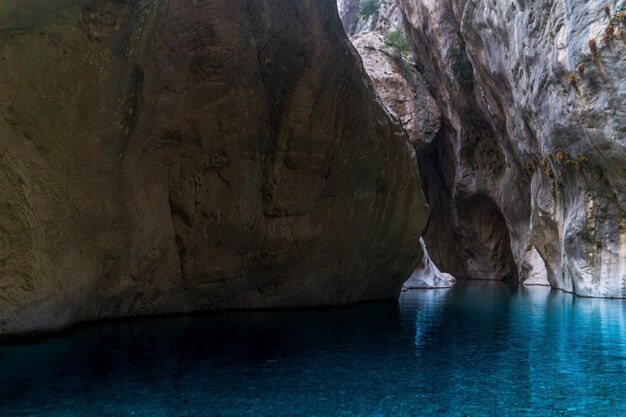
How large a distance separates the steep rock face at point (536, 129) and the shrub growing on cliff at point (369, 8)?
7828mm

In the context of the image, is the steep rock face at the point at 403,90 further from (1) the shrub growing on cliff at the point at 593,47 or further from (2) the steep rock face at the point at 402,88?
(1) the shrub growing on cliff at the point at 593,47

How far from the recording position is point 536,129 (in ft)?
84.4

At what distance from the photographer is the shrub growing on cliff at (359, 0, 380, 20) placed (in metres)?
46.2

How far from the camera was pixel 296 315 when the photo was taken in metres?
15.1

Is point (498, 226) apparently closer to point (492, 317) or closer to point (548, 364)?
point (492, 317)

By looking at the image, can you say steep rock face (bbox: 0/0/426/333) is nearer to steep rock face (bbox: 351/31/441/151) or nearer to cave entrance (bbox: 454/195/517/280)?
steep rock face (bbox: 351/31/441/151)

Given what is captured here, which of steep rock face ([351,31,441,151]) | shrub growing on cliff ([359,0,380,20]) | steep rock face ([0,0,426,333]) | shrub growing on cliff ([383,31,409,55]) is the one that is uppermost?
shrub growing on cliff ([359,0,380,20])

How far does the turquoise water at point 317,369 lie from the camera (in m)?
6.15

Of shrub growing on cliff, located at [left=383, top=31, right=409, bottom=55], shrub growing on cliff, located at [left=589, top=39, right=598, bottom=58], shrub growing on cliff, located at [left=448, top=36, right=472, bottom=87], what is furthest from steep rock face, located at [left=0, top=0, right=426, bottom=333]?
shrub growing on cliff, located at [left=383, top=31, right=409, bottom=55]

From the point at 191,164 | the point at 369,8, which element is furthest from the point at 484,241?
the point at 191,164

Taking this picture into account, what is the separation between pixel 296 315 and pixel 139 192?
518 centimetres

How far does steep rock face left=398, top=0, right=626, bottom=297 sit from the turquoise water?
9.12 meters

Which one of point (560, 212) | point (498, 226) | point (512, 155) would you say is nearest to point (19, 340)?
point (560, 212)

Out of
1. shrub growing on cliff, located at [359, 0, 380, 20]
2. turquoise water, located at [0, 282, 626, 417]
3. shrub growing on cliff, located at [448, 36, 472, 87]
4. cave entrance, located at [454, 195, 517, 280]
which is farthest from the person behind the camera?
shrub growing on cliff, located at [359, 0, 380, 20]
